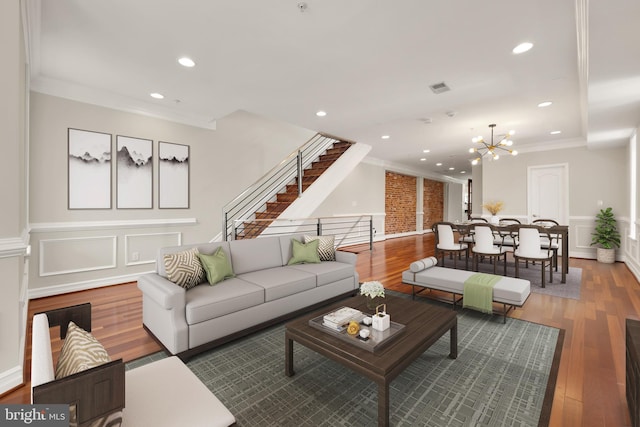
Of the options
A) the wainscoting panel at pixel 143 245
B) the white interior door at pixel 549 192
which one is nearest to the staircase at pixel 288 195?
the wainscoting panel at pixel 143 245

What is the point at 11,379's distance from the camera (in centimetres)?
195

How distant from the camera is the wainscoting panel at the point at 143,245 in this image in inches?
175

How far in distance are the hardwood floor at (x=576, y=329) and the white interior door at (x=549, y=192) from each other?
199 cm

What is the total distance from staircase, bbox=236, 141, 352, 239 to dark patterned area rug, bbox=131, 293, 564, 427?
3.05m

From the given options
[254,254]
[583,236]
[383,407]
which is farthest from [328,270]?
[583,236]

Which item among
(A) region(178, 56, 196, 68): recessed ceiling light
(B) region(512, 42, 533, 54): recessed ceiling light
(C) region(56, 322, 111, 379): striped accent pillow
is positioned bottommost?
(C) region(56, 322, 111, 379): striped accent pillow

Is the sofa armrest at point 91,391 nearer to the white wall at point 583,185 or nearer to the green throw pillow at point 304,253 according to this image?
the green throw pillow at point 304,253

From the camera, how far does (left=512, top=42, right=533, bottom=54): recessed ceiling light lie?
276 centimetres

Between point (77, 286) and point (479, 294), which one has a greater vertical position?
point (479, 294)

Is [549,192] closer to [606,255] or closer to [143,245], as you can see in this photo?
[606,255]

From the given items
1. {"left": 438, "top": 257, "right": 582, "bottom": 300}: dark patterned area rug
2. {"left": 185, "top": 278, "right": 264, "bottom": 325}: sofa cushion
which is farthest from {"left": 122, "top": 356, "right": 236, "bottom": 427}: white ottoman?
{"left": 438, "top": 257, "right": 582, "bottom": 300}: dark patterned area rug

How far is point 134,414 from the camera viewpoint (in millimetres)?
1118

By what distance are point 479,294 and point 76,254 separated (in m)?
5.16

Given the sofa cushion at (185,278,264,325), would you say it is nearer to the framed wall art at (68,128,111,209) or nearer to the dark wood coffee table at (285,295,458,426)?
the dark wood coffee table at (285,295,458,426)
